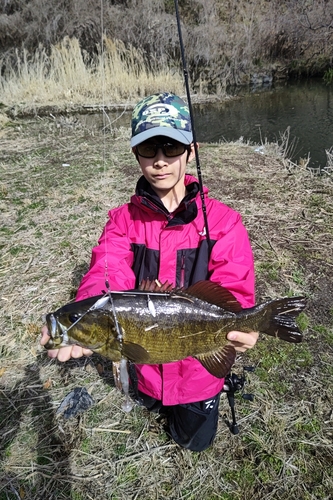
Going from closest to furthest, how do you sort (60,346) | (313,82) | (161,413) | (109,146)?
(60,346), (161,413), (109,146), (313,82)

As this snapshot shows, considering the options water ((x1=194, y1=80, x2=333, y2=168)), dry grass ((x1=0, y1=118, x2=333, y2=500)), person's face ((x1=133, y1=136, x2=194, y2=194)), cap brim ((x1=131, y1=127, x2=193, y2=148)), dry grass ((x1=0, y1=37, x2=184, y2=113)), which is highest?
cap brim ((x1=131, y1=127, x2=193, y2=148))

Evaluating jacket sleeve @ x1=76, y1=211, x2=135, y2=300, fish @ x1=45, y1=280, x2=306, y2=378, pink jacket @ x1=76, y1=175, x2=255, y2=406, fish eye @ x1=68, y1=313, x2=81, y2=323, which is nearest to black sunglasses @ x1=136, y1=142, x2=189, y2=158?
pink jacket @ x1=76, y1=175, x2=255, y2=406

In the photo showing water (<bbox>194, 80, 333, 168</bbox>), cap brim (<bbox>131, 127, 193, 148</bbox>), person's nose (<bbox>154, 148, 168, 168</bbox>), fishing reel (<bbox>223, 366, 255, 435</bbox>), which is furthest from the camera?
water (<bbox>194, 80, 333, 168</bbox>)

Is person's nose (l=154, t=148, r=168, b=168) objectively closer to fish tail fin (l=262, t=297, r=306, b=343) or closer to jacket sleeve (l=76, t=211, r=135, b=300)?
jacket sleeve (l=76, t=211, r=135, b=300)

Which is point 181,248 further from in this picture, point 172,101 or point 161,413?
point 161,413

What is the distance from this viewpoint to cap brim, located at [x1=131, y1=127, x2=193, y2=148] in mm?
2098

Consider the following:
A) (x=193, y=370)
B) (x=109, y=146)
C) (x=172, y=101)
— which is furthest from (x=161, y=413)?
(x=109, y=146)

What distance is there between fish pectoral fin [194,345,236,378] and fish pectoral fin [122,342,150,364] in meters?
0.32

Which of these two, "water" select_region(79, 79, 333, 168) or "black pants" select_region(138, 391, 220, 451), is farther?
"water" select_region(79, 79, 333, 168)

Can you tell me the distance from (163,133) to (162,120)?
0.39ft

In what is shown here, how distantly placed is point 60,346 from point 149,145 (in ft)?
4.25

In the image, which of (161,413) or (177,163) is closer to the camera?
(177,163)

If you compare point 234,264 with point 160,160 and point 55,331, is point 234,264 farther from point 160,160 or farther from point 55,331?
point 55,331

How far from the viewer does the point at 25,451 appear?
96.4 inches
